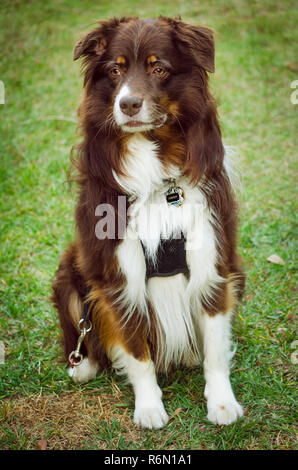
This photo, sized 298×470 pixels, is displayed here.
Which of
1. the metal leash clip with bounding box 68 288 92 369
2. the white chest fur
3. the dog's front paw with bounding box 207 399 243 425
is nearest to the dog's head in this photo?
the white chest fur

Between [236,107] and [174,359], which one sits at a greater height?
[236,107]

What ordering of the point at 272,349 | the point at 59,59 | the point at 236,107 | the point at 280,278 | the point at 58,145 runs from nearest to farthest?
1. the point at 272,349
2. the point at 280,278
3. the point at 58,145
4. the point at 236,107
5. the point at 59,59

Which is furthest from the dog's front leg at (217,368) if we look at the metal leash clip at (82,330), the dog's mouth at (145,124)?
the dog's mouth at (145,124)

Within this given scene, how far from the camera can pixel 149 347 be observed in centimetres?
284

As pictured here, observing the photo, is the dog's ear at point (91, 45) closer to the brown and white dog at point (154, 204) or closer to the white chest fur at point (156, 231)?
the brown and white dog at point (154, 204)

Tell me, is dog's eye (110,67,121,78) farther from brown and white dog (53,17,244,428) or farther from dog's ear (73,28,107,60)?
dog's ear (73,28,107,60)

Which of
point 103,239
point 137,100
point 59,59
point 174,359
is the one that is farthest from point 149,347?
point 59,59

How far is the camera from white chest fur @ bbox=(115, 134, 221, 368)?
251 centimetres

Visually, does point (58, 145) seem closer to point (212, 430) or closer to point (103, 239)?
point (103, 239)

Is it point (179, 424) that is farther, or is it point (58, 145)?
point (58, 145)

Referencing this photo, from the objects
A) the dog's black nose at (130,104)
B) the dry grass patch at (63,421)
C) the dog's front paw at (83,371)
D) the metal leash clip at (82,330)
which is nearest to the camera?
the dog's black nose at (130,104)

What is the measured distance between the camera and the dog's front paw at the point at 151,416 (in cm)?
264

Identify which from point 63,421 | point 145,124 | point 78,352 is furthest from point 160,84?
point 63,421
